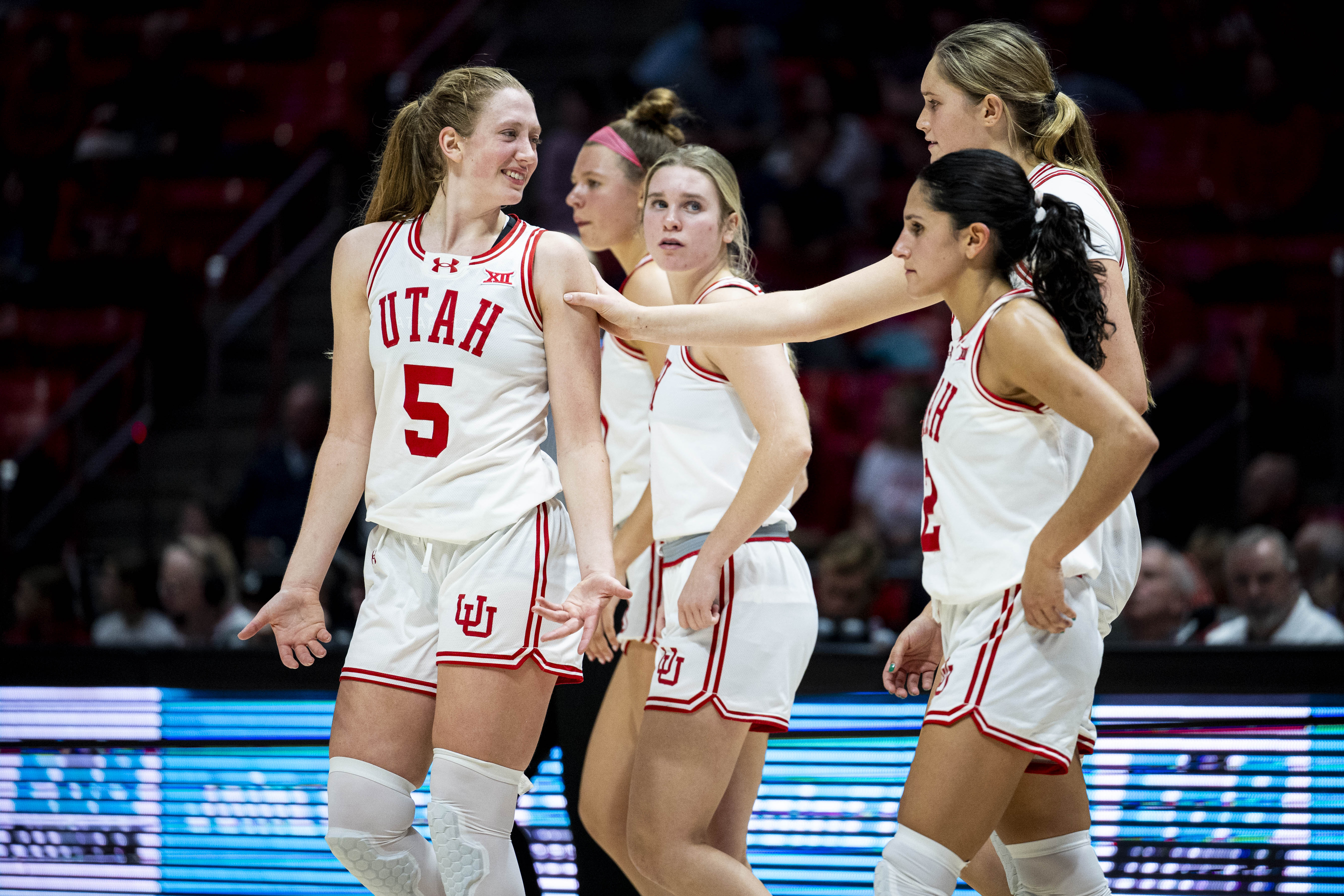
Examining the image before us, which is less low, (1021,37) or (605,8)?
(605,8)

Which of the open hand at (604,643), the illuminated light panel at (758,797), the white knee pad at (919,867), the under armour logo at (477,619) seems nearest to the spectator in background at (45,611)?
the illuminated light panel at (758,797)

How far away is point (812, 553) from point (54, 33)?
7.22 meters

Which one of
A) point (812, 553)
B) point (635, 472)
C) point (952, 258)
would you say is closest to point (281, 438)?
point (812, 553)

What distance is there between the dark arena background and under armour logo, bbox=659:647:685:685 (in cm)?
90

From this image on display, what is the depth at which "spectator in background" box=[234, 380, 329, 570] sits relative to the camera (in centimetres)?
695

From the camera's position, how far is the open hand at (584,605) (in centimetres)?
264

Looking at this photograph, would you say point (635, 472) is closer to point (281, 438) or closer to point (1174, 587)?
point (1174, 587)

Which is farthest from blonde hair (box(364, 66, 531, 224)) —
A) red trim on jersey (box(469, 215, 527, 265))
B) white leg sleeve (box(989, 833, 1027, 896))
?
white leg sleeve (box(989, 833, 1027, 896))

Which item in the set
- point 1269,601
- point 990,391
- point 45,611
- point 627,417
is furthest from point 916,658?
point 45,611

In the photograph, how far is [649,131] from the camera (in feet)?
12.4

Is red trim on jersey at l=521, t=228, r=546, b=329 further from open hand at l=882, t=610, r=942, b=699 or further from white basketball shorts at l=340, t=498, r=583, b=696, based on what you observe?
open hand at l=882, t=610, r=942, b=699

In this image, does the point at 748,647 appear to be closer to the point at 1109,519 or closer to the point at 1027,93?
the point at 1109,519

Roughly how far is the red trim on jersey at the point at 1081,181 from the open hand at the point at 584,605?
41.8 inches

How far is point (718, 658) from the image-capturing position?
2.93m
